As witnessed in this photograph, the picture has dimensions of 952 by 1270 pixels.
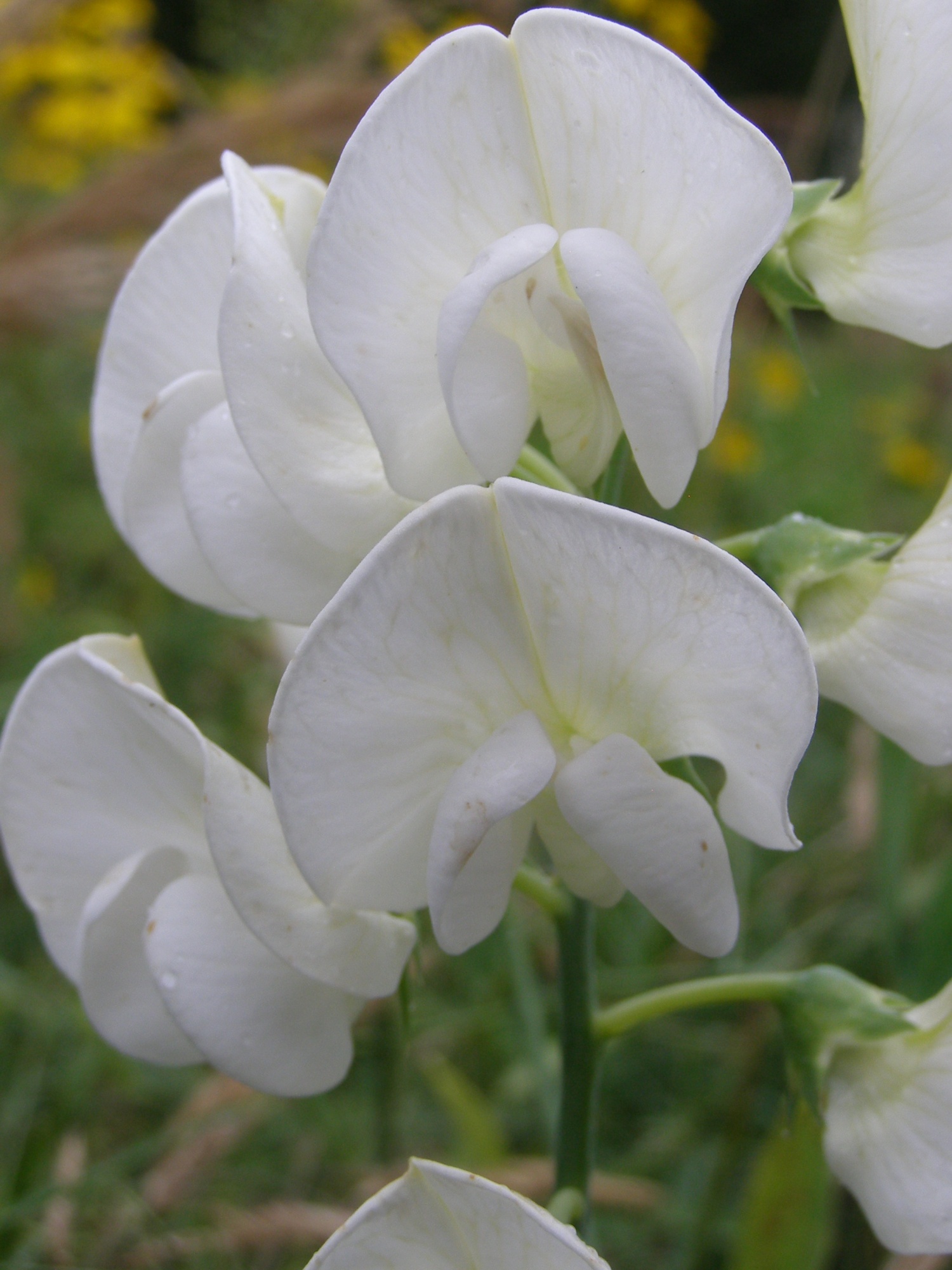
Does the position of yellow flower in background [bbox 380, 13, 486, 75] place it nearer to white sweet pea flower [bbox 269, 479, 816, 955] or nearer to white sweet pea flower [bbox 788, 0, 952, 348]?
white sweet pea flower [bbox 788, 0, 952, 348]

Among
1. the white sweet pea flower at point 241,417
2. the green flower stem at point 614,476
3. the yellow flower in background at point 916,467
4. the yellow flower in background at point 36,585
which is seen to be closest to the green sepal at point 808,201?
the green flower stem at point 614,476

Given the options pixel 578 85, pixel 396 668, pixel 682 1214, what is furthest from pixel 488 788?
pixel 682 1214

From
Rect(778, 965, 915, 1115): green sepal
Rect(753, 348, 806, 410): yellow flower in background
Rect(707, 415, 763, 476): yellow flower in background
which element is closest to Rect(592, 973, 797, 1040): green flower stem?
Rect(778, 965, 915, 1115): green sepal

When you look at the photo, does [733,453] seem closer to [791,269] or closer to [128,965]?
[791,269]

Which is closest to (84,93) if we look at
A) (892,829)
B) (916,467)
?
(916,467)

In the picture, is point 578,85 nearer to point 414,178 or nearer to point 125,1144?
point 414,178

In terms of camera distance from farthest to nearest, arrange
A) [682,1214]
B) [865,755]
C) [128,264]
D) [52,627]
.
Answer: [52,627]
[128,264]
[865,755]
[682,1214]
